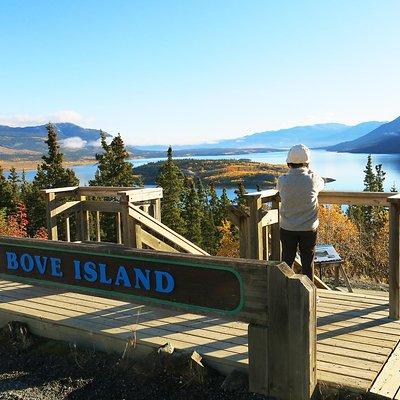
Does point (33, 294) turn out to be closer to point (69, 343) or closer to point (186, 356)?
point (69, 343)

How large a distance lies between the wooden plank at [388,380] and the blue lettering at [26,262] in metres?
3.49

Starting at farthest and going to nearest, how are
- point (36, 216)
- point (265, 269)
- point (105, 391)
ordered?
point (36, 216) → point (105, 391) → point (265, 269)

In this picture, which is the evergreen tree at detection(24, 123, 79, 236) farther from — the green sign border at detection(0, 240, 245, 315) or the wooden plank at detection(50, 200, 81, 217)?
the green sign border at detection(0, 240, 245, 315)

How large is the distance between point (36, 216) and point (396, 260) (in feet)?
166

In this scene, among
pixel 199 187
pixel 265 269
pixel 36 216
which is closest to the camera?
pixel 265 269

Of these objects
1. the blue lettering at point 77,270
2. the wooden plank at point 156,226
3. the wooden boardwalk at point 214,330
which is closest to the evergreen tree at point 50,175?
the wooden plank at point 156,226

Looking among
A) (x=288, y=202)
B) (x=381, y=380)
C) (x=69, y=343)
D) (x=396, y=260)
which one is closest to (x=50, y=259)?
(x=69, y=343)

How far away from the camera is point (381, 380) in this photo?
3850 mm

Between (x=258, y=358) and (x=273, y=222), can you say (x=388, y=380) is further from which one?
(x=273, y=222)

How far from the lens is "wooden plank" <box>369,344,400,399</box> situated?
367 centimetres

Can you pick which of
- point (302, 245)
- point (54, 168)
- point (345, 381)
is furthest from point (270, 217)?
point (54, 168)

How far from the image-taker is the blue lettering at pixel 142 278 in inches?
173

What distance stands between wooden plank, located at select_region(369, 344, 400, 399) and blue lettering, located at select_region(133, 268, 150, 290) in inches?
79.3

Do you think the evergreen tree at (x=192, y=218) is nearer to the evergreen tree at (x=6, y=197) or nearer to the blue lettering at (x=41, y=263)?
the evergreen tree at (x=6, y=197)
